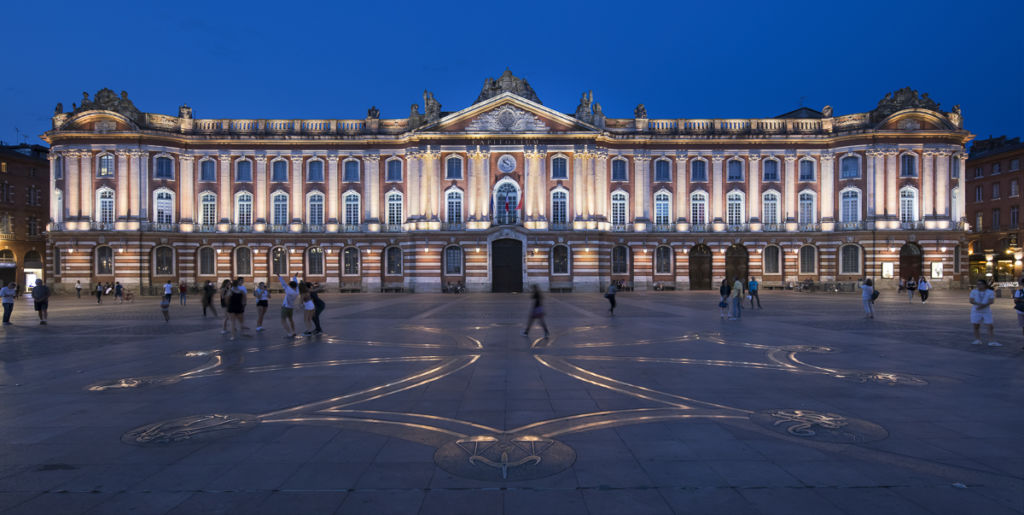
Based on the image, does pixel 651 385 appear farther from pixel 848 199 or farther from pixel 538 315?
pixel 848 199

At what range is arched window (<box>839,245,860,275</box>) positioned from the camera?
52.4 m

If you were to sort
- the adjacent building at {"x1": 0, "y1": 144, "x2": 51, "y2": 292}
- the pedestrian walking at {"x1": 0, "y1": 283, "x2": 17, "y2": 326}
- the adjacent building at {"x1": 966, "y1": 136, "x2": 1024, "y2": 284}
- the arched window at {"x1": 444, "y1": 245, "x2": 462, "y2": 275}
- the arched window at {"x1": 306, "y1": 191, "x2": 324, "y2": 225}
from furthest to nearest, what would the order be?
the adjacent building at {"x1": 966, "y1": 136, "x2": 1024, "y2": 284} → the adjacent building at {"x1": 0, "y1": 144, "x2": 51, "y2": 292} → the arched window at {"x1": 306, "y1": 191, "x2": 324, "y2": 225} → the arched window at {"x1": 444, "y1": 245, "x2": 462, "y2": 275} → the pedestrian walking at {"x1": 0, "y1": 283, "x2": 17, "y2": 326}

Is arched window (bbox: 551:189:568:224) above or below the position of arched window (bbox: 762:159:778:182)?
below

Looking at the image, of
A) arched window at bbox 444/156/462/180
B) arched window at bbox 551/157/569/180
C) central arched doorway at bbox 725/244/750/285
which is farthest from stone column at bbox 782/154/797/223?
arched window at bbox 444/156/462/180

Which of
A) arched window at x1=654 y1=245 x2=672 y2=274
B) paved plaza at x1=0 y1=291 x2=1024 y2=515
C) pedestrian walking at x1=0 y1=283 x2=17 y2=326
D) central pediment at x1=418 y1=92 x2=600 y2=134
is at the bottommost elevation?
paved plaza at x1=0 y1=291 x2=1024 y2=515

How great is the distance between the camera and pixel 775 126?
5378cm

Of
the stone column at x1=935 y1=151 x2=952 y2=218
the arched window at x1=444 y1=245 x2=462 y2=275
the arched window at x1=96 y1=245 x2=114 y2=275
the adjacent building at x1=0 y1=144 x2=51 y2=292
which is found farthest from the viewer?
the adjacent building at x1=0 y1=144 x2=51 y2=292

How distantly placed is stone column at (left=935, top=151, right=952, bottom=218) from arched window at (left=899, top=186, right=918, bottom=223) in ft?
5.63

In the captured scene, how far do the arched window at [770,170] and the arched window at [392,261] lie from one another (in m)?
35.1

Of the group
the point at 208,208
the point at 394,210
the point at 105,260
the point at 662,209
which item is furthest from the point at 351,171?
the point at 662,209

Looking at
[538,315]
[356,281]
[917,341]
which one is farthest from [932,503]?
[356,281]

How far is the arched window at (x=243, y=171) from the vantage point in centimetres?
5322

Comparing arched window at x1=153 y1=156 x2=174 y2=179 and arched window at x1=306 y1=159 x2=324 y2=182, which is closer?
arched window at x1=153 y1=156 x2=174 y2=179

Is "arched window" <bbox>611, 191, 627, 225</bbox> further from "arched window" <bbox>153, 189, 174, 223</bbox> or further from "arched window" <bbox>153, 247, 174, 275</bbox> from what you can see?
"arched window" <bbox>153, 247, 174, 275</bbox>
